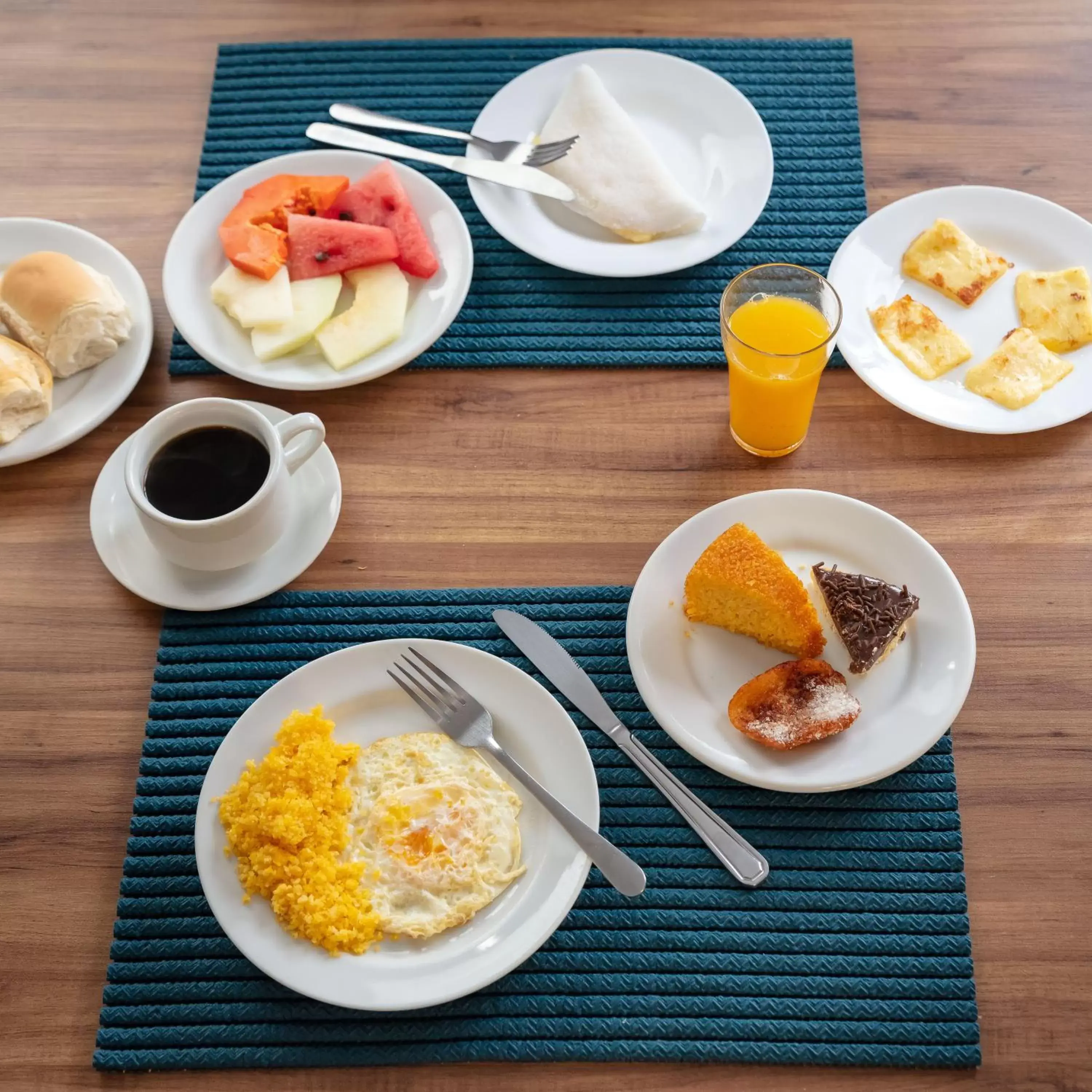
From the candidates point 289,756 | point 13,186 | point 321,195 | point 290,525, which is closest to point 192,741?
point 289,756

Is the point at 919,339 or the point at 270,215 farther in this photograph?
the point at 270,215

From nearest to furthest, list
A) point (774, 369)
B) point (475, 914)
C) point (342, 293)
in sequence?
1. point (475, 914)
2. point (774, 369)
3. point (342, 293)

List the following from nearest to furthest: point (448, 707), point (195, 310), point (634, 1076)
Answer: point (634, 1076)
point (448, 707)
point (195, 310)

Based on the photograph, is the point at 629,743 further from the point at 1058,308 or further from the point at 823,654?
the point at 1058,308

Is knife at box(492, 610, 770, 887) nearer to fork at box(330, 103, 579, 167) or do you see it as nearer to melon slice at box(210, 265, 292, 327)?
melon slice at box(210, 265, 292, 327)

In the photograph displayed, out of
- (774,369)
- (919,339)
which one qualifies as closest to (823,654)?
(774,369)

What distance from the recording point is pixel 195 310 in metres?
1.58

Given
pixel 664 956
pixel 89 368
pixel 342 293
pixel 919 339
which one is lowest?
pixel 664 956

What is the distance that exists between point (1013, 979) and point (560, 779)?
534mm

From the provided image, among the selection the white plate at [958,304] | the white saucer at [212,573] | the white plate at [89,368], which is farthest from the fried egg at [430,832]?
the white plate at [958,304]

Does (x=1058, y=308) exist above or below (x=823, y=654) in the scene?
above

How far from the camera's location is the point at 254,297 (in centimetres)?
156

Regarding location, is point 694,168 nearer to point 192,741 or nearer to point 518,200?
point 518,200

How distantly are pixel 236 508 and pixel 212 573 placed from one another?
13 cm
